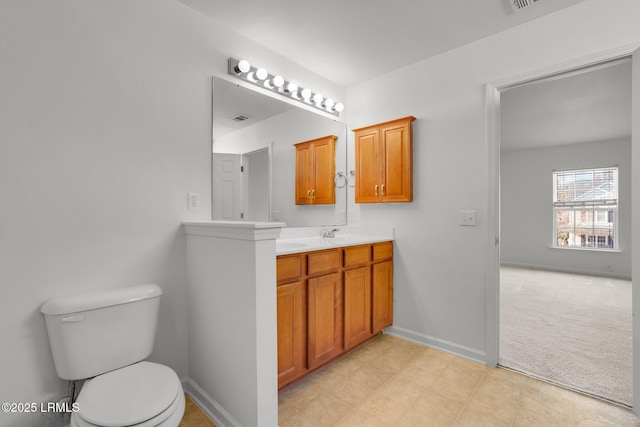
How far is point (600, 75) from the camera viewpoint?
108 inches

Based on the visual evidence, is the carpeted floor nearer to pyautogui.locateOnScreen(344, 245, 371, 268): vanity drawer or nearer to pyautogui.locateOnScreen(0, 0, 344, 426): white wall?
pyautogui.locateOnScreen(344, 245, 371, 268): vanity drawer

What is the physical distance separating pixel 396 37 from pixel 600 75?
213 cm

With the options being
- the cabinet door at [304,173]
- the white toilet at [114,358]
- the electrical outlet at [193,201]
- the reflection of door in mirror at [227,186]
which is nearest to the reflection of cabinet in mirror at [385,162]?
the cabinet door at [304,173]

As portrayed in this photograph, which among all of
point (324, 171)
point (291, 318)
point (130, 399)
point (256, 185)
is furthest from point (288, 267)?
point (324, 171)

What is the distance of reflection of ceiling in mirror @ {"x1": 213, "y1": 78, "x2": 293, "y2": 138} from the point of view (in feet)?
6.48

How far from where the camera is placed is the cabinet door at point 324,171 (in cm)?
271

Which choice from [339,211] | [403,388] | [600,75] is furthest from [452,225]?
[600,75]

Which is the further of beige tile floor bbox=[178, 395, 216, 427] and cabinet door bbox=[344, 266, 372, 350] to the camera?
cabinet door bbox=[344, 266, 372, 350]

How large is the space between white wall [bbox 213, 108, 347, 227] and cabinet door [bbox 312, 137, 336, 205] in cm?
7

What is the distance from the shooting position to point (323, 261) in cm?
198

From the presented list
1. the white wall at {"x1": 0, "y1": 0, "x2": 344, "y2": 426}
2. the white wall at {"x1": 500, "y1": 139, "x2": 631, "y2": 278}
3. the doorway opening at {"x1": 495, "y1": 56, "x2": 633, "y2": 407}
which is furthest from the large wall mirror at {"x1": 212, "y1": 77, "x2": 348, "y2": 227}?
the white wall at {"x1": 500, "y1": 139, "x2": 631, "y2": 278}

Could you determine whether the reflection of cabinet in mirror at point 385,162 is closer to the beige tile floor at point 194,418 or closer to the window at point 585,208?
the beige tile floor at point 194,418

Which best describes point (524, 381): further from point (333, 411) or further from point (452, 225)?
point (333, 411)

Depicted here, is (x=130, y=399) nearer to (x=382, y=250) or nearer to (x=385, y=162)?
(x=382, y=250)
